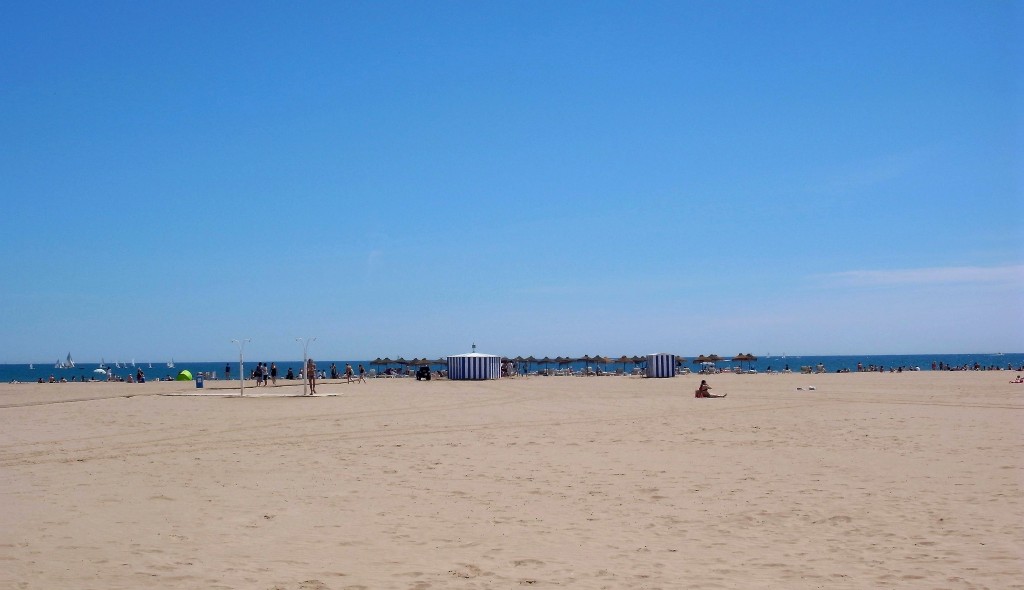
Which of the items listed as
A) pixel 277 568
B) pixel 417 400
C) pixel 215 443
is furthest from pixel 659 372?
pixel 277 568

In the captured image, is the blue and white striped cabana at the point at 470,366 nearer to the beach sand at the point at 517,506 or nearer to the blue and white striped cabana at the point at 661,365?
the blue and white striped cabana at the point at 661,365

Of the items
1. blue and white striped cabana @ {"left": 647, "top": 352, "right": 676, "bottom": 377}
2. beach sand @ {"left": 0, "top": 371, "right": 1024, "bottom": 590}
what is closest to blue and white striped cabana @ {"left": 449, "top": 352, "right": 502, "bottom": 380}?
blue and white striped cabana @ {"left": 647, "top": 352, "right": 676, "bottom": 377}

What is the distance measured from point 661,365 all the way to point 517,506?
40.6 meters

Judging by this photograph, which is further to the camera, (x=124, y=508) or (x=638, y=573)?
(x=124, y=508)

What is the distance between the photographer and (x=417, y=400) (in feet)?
82.2

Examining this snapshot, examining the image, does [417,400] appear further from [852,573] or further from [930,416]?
[852,573]

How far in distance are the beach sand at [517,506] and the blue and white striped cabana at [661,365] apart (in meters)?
31.4

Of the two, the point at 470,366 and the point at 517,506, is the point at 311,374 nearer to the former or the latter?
the point at 470,366

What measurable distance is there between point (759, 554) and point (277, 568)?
12.5 ft

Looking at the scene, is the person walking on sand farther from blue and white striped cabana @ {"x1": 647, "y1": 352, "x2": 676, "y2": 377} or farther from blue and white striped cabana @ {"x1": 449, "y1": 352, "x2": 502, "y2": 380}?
blue and white striped cabana @ {"x1": 647, "y1": 352, "x2": 676, "y2": 377}

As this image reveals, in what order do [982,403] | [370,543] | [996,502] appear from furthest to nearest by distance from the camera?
[982,403]
[996,502]
[370,543]

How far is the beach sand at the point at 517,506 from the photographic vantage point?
5660 millimetres

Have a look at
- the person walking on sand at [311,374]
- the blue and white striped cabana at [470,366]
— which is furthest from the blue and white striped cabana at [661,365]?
the person walking on sand at [311,374]

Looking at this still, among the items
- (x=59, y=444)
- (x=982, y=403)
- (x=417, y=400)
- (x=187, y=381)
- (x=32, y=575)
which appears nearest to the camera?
(x=32, y=575)
